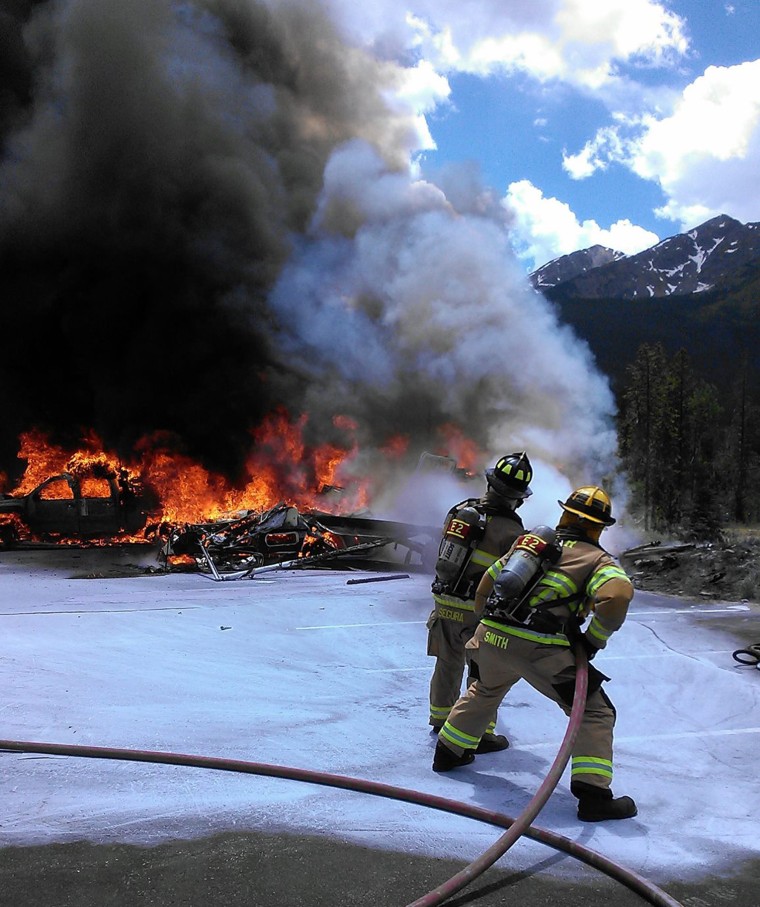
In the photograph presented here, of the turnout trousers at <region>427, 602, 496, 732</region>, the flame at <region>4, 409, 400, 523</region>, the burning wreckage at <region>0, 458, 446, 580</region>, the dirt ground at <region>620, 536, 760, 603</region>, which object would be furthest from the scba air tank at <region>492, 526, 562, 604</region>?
the flame at <region>4, 409, 400, 523</region>

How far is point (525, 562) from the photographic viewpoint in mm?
3145

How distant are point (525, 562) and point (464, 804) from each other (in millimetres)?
984

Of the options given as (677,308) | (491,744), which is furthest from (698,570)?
(677,308)

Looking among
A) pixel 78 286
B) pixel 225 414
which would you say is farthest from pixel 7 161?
pixel 225 414

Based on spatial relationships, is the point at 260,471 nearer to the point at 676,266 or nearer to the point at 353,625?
the point at 353,625

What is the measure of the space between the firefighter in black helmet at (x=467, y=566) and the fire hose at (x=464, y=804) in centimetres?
80

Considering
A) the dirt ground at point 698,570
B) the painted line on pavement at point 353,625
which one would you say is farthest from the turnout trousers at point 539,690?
the dirt ground at point 698,570

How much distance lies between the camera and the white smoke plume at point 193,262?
57.7ft

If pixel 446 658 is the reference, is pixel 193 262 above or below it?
above

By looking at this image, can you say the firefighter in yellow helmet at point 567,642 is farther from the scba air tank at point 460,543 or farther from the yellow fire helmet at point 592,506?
the scba air tank at point 460,543

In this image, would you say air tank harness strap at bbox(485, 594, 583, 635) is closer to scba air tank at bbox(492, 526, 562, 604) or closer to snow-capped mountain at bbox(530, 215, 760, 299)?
scba air tank at bbox(492, 526, 562, 604)

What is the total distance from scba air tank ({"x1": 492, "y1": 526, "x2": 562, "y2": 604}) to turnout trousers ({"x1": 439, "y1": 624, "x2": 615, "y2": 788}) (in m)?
0.21

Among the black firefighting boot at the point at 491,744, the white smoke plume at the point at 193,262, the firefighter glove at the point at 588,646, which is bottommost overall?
the black firefighting boot at the point at 491,744

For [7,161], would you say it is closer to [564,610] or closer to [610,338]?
[564,610]
